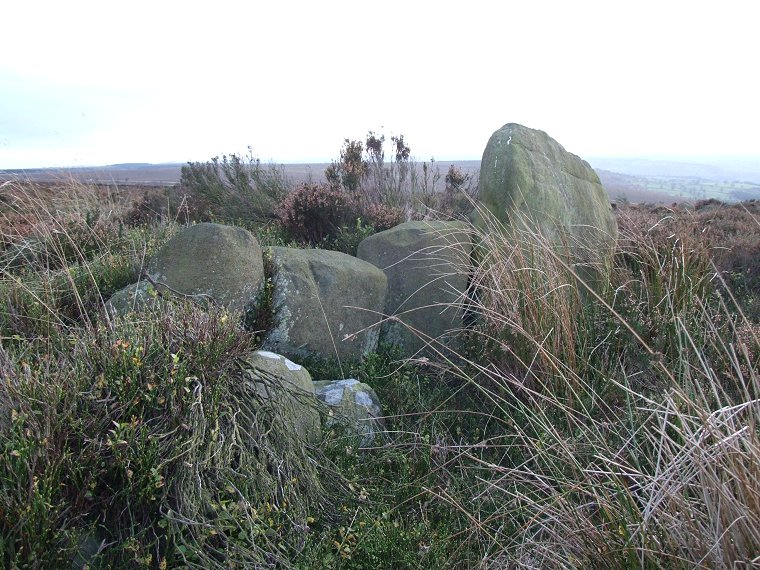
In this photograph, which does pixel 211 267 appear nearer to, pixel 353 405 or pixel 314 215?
pixel 353 405

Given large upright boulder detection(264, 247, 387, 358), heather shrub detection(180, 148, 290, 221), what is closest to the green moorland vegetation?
large upright boulder detection(264, 247, 387, 358)

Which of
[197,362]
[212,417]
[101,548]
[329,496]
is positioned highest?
[197,362]

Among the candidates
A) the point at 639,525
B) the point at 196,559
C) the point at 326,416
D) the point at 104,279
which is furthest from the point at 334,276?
the point at 639,525

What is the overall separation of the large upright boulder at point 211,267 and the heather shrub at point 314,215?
8.47 feet

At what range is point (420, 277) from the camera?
5.20m

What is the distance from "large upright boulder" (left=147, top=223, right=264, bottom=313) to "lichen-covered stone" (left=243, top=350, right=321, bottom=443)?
2.26 ft

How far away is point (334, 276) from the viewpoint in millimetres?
4812

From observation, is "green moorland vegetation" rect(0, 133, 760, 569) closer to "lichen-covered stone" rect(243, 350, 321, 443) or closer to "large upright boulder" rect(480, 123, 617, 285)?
"lichen-covered stone" rect(243, 350, 321, 443)

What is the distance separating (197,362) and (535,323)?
202cm

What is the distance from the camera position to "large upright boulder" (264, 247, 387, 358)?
14.9ft

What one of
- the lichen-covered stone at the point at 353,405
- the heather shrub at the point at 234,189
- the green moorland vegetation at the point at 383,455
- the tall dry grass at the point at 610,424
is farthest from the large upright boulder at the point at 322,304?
the heather shrub at the point at 234,189

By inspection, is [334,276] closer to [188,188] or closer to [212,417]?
[212,417]

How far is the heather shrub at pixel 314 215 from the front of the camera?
279 inches

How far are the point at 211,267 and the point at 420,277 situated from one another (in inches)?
66.5
